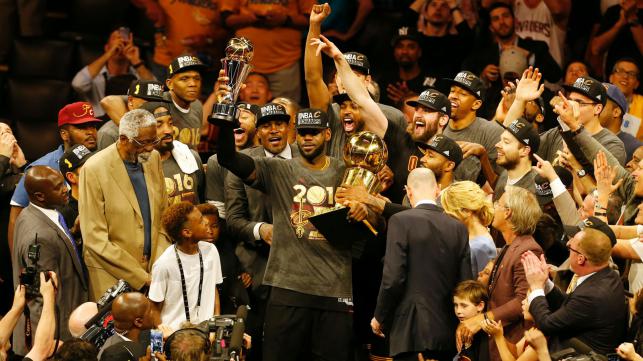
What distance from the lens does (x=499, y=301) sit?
743 centimetres

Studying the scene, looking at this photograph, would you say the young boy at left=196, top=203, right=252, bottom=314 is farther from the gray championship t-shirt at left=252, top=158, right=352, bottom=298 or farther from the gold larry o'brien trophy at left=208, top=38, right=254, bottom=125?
the gold larry o'brien trophy at left=208, top=38, right=254, bottom=125

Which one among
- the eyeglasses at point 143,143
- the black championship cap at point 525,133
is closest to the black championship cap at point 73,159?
the eyeglasses at point 143,143

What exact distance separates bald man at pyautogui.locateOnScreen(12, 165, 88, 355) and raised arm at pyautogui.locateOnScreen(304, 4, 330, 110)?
1842 mm

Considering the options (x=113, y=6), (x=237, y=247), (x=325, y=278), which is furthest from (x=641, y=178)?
(x=113, y=6)

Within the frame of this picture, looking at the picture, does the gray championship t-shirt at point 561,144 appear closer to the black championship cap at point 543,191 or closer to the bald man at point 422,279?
the black championship cap at point 543,191

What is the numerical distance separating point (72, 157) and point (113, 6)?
4.01 m

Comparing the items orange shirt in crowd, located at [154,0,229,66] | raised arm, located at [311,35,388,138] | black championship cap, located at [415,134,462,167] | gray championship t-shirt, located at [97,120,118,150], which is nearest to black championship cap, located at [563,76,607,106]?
black championship cap, located at [415,134,462,167]

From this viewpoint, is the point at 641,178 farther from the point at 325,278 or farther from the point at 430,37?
the point at 430,37

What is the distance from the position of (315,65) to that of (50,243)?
2.17 metres

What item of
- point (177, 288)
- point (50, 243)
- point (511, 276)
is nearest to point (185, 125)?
point (50, 243)

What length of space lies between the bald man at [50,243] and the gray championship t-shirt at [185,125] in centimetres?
134

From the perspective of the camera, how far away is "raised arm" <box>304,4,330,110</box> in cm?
844

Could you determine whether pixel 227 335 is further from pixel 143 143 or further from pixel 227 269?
pixel 227 269

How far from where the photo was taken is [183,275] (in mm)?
7676
